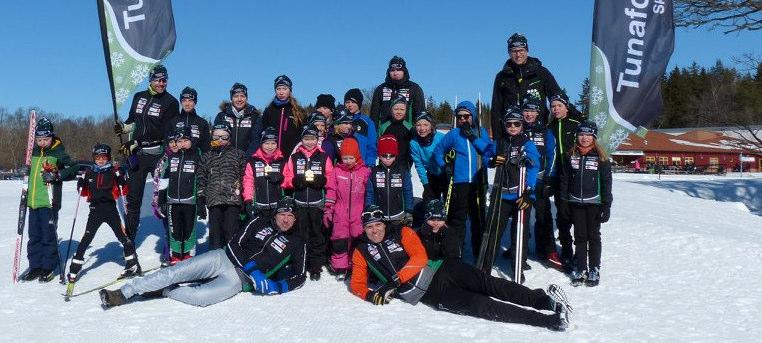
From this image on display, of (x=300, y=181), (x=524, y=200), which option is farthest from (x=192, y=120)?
(x=524, y=200)

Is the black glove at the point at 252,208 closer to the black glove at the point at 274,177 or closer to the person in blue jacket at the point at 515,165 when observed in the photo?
the black glove at the point at 274,177

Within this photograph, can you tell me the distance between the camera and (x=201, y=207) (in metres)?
7.62

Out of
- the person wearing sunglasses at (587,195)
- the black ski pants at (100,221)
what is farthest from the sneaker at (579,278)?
the black ski pants at (100,221)

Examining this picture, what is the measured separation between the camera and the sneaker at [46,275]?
741cm

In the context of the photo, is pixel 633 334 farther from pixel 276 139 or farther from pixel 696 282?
pixel 276 139

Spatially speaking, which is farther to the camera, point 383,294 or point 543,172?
point 543,172

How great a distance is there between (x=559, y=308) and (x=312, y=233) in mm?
3020

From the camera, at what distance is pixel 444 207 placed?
739cm

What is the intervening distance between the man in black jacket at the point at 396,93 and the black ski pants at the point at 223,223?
2.32 m

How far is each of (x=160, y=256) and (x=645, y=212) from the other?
28.2 feet

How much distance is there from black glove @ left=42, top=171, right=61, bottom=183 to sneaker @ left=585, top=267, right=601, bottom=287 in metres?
6.15

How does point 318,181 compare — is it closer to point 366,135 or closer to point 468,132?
point 366,135

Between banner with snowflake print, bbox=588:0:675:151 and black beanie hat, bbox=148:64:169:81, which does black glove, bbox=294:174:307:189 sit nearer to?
black beanie hat, bbox=148:64:169:81

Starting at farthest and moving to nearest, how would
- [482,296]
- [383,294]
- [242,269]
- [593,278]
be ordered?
[593,278] < [242,269] < [383,294] < [482,296]
